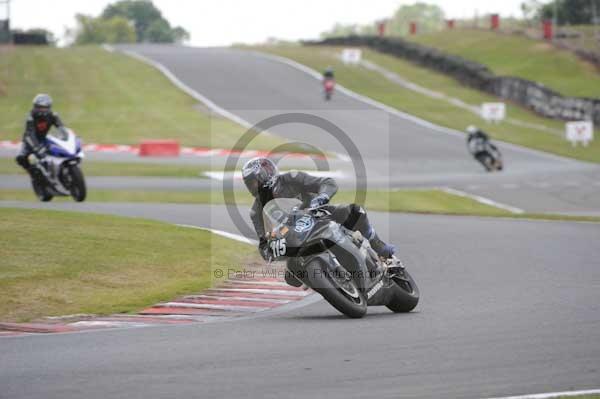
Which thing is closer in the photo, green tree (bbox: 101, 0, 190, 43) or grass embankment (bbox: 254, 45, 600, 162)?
grass embankment (bbox: 254, 45, 600, 162)

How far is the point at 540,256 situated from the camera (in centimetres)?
1345

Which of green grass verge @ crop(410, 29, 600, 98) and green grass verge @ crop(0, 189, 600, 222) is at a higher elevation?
green grass verge @ crop(410, 29, 600, 98)

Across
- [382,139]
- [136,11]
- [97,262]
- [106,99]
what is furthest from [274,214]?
[136,11]

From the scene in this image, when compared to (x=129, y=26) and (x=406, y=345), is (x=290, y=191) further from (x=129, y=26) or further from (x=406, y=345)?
(x=129, y=26)

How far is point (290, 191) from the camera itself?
9.32m

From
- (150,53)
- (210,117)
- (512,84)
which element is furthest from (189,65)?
(512,84)

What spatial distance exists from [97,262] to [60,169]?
26.1 feet

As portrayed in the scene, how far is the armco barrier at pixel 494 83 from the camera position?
43.8 m

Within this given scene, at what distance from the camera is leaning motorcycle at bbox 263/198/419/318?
8.95m

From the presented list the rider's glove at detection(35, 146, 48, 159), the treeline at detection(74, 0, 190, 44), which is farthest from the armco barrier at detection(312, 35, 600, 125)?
the treeline at detection(74, 0, 190, 44)

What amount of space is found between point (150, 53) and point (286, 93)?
18138mm

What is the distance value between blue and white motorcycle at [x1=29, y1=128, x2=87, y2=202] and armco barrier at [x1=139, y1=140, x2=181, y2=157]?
44.7ft

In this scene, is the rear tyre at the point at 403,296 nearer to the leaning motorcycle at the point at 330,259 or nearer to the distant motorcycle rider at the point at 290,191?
the leaning motorcycle at the point at 330,259

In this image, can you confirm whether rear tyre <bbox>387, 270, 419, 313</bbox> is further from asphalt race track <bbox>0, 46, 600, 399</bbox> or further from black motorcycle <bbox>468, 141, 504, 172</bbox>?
black motorcycle <bbox>468, 141, 504, 172</bbox>
